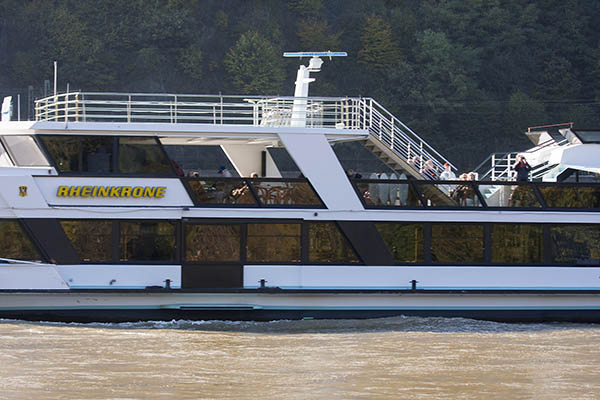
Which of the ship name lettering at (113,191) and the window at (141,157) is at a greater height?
the window at (141,157)

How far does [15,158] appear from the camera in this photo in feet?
51.3

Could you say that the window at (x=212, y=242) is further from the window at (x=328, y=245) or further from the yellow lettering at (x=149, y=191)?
the window at (x=328, y=245)

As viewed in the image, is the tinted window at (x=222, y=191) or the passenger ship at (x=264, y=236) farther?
the tinted window at (x=222, y=191)

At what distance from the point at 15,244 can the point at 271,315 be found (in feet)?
13.4

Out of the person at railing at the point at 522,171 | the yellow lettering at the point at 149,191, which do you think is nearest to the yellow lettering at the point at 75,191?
the yellow lettering at the point at 149,191

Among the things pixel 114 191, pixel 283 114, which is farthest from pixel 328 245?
pixel 114 191

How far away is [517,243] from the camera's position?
16.2 m

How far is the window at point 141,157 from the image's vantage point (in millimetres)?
15508

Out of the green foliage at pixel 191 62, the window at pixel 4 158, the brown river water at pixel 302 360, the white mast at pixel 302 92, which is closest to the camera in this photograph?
the brown river water at pixel 302 360

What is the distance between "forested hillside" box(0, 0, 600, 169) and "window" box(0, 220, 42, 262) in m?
36.9

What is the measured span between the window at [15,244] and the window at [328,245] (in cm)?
422

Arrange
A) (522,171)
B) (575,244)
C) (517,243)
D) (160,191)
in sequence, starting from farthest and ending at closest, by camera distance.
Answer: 1. (522,171)
2. (575,244)
3. (517,243)
4. (160,191)

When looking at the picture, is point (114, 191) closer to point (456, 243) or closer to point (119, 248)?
point (119, 248)

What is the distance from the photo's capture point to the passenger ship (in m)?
15.3
